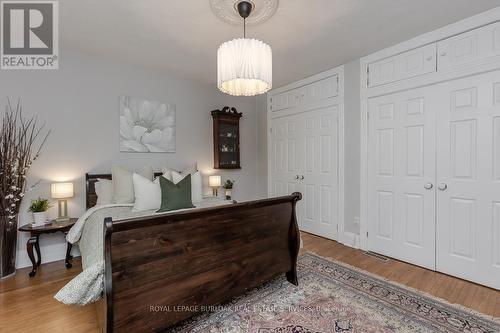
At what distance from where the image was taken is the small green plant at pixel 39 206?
269 centimetres

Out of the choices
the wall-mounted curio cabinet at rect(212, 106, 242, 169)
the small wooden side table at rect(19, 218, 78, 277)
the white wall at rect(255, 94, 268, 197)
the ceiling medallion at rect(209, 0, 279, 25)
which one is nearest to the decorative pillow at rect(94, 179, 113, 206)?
the small wooden side table at rect(19, 218, 78, 277)

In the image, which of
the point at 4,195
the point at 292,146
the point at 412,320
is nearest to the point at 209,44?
the point at 292,146

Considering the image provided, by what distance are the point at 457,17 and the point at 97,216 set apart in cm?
399

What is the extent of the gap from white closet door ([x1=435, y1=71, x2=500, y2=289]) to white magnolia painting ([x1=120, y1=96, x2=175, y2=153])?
3502 mm

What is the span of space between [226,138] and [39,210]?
278 cm

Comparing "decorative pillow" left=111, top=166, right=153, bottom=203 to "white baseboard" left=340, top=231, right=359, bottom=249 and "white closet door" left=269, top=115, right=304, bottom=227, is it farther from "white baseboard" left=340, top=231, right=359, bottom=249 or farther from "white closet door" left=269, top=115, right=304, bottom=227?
"white baseboard" left=340, top=231, right=359, bottom=249

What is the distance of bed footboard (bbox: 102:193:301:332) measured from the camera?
4.56ft

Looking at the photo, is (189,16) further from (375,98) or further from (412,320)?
(412,320)

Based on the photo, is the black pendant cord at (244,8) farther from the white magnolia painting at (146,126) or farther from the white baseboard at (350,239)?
the white baseboard at (350,239)

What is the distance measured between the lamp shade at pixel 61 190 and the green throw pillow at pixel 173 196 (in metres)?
1.19

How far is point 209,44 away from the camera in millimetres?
2873

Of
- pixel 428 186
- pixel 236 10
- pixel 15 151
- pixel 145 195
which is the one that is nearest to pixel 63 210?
pixel 15 151

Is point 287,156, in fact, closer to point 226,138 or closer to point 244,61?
point 226,138
